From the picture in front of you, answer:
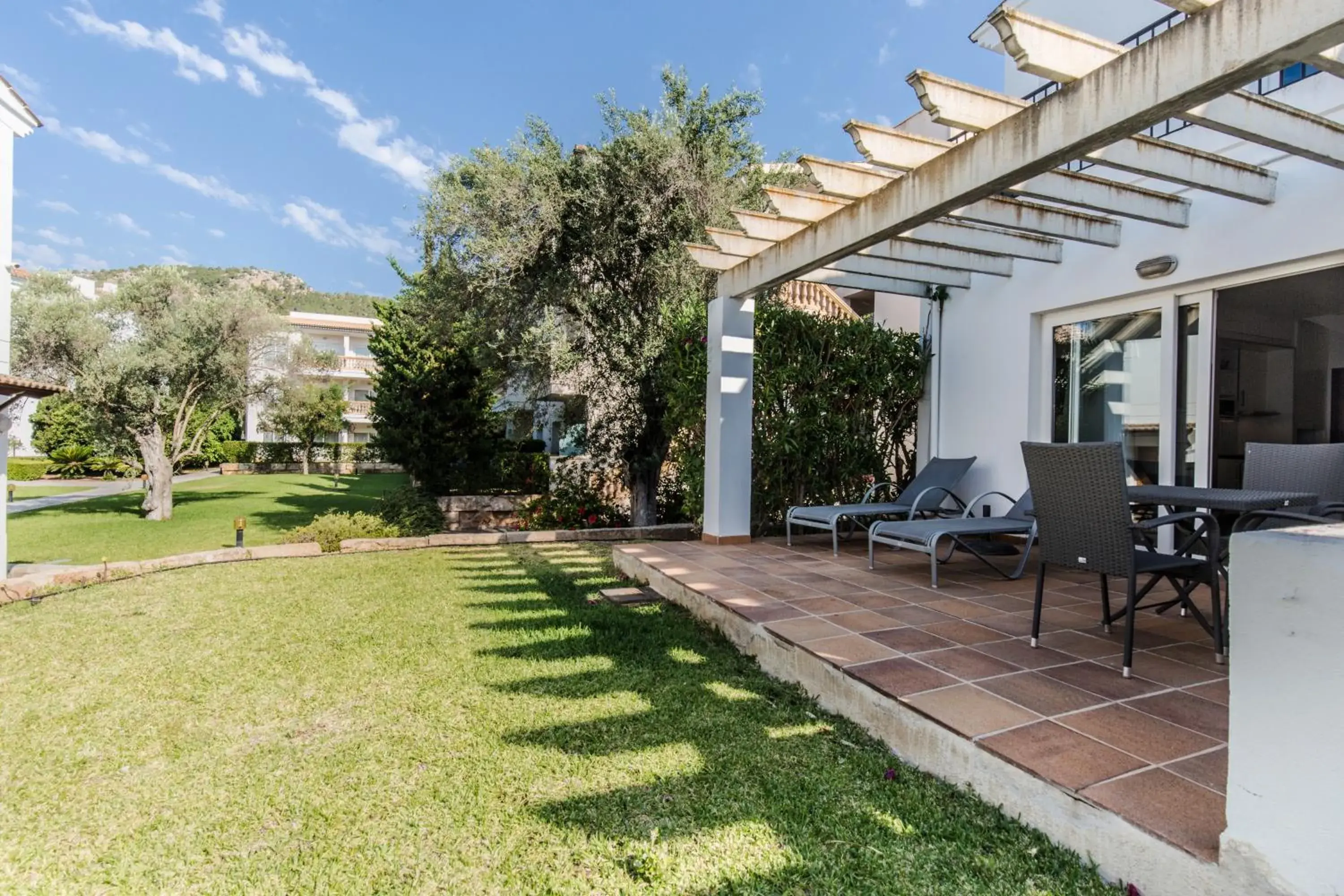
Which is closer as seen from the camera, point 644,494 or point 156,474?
point 644,494

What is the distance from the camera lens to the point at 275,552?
8.20m

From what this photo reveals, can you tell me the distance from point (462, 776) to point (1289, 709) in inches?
101

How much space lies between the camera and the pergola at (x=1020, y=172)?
2.74 metres

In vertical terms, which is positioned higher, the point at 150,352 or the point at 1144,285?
the point at 150,352

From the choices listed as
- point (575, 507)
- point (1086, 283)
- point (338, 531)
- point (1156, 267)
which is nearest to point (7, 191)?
point (338, 531)

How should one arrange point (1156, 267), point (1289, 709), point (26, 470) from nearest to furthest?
point (1289, 709) < point (1156, 267) < point (26, 470)

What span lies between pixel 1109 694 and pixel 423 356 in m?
14.5

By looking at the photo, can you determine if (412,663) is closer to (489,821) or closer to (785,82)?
(489,821)

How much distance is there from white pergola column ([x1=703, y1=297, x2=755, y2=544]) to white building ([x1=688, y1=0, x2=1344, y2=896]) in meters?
0.03

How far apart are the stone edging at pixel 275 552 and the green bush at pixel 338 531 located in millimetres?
126

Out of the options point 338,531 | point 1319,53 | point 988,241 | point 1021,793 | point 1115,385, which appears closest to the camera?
point 1021,793

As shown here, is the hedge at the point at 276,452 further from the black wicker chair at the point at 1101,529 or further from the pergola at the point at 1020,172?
the black wicker chair at the point at 1101,529

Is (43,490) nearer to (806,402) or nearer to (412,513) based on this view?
(412,513)

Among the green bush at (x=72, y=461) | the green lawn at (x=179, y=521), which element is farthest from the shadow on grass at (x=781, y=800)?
the green bush at (x=72, y=461)
